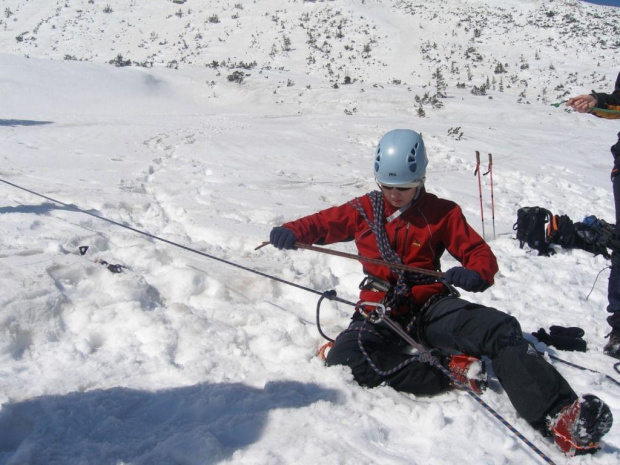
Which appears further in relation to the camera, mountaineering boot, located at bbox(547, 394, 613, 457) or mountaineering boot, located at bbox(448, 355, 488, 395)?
mountaineering boot, located at bbox(448, 355, 488, 395)

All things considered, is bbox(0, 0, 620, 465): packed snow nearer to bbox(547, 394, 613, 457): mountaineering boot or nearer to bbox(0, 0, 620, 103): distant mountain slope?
bbox(547, 394, 613, 457): mountaineering boot

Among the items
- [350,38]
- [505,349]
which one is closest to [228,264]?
[505,349]

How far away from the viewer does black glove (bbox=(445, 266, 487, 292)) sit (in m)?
2.58

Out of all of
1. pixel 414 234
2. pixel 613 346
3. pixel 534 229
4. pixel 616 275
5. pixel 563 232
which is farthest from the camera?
pixel 563 232

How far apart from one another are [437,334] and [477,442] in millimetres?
711

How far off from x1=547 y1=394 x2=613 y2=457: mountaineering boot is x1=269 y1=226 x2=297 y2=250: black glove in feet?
5.37

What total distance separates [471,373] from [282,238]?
4.18ft

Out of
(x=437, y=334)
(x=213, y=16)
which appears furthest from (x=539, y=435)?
(x=213, y=16)

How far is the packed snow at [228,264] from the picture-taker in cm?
216

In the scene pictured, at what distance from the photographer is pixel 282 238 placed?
3.01m

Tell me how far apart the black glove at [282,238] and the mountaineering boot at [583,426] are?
1.64 m

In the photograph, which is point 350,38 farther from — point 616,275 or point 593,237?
point 616,275

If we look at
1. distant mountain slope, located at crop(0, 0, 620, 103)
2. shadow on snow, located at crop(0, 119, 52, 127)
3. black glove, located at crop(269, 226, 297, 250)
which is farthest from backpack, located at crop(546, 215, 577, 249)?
→ distant mountain slope, located at crop(0, 0, 620, 103)

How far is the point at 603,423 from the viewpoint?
2.12 metres
